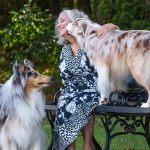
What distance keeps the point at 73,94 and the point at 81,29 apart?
71 centimetres

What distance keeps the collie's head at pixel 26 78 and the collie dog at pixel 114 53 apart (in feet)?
2.20

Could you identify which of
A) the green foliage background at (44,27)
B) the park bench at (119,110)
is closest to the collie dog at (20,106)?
the park bench at (119,110)

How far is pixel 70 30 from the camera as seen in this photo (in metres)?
6.47

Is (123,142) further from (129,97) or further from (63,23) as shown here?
(63,23)

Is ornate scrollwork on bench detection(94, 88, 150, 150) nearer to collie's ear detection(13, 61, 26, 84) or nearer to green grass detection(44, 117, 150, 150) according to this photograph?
collie's ear detection(13, 61, 26, 84)

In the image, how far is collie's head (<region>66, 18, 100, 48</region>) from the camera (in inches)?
255

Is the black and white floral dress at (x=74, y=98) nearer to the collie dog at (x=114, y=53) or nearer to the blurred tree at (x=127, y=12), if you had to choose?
the collie dog at (x=114, y=53)

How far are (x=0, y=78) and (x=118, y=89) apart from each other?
286 inches

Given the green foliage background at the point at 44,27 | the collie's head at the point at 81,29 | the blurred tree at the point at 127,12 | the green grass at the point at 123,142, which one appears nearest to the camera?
the collie's head at the point at 81,29

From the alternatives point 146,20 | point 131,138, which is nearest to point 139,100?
point 131,138

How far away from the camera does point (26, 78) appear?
6.07 m

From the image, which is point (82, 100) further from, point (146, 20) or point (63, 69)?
point (146, 20)

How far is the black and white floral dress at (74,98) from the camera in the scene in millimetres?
6250

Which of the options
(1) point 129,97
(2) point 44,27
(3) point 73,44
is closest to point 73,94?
(3) point 73,44
